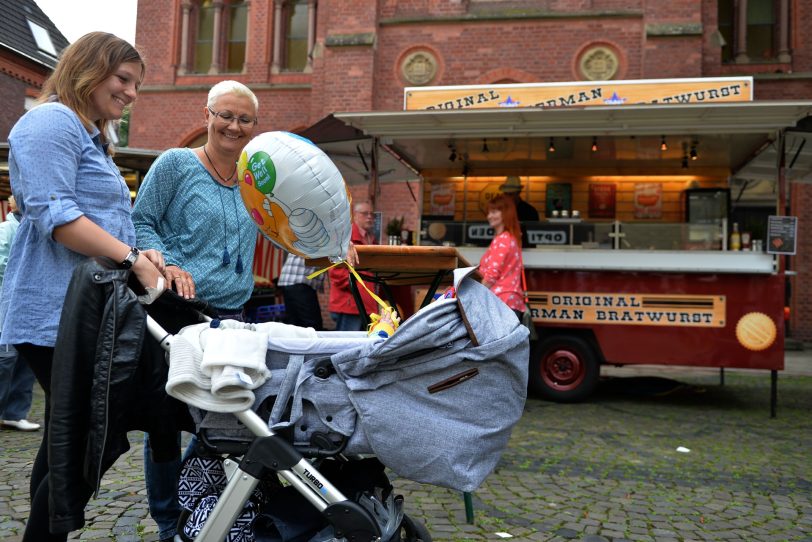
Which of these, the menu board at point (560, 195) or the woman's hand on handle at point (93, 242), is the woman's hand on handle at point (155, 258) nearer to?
the woman's hand on handle at point (93, 242)

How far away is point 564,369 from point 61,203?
6190 mm

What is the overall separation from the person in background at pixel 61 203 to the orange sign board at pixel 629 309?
562 cm

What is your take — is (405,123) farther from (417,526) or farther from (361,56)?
(361,56)

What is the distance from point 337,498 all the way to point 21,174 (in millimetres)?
1417

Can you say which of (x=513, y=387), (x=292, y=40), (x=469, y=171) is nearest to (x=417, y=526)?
(x=513, y=387)

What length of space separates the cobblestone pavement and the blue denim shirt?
1557 millimetres

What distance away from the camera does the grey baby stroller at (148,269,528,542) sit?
204 cm

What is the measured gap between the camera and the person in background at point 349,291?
6738 millimetres

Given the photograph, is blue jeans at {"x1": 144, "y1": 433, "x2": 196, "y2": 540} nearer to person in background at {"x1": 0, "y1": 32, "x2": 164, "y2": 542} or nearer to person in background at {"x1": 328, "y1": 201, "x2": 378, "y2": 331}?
person in background at {"x1": 0, "y1": 32, "x2": 164, "y2": 542}

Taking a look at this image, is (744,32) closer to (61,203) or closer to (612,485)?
(612,485)

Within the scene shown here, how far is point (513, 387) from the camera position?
212 cm

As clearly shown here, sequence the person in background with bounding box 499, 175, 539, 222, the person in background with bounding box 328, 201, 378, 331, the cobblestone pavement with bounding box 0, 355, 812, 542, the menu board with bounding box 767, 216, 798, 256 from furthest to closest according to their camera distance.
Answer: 1. the person in background with bounding box 499, 175, 539, 222
2. the person in background with bounding box 328, 201, 378, 331
3. the menu board with bounding box 767, 216, 798, 256
4. the cobblestone pavement with bounding box 0, 355, 812, 542

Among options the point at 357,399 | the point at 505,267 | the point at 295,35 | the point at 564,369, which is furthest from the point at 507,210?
the point at 295,35

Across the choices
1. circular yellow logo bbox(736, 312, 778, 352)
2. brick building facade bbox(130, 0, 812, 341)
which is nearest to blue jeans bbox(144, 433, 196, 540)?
circular yellow logo bbox(736, 312, 778, 352)
